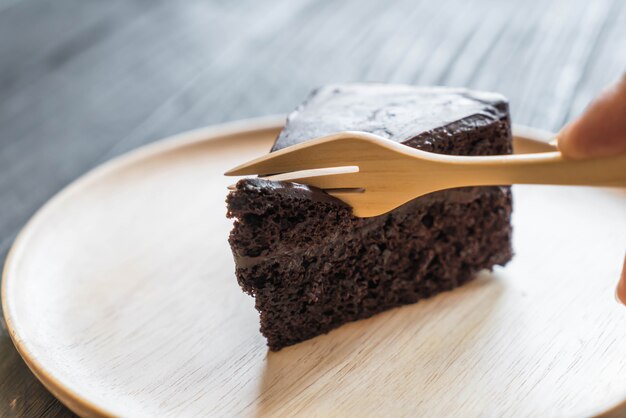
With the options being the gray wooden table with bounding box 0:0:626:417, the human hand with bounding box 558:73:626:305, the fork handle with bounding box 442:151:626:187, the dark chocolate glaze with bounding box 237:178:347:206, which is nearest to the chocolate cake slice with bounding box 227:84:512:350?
the dark chocolate glaze with bounding box 237:178:347:206

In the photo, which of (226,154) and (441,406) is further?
(226,154)

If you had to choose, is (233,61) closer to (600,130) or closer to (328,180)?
(328,180)

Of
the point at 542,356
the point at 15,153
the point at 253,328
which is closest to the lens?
the point at 542,356

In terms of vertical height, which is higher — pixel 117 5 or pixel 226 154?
pixel 117 5

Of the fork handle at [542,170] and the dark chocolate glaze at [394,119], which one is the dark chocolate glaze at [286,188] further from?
the fork handle at [542,170]

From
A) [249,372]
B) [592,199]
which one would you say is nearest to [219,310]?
[249,372]

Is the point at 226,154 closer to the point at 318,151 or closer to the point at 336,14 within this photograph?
the point at 318,151

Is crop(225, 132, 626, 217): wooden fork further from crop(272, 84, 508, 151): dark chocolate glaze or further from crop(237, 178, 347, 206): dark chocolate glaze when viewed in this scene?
crop(272, 84, 508, 151): dark chocolate glaze
